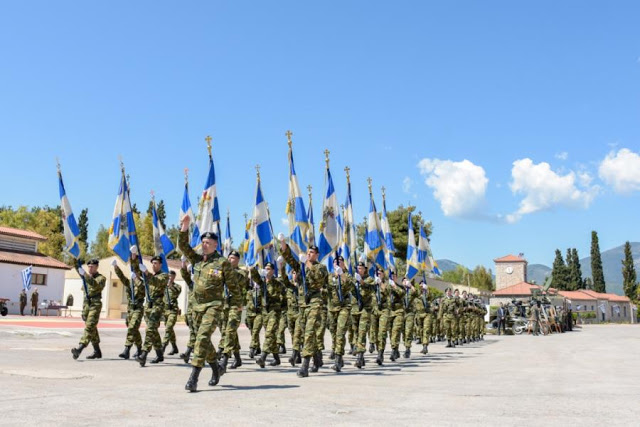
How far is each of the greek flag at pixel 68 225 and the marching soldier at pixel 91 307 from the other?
896mm

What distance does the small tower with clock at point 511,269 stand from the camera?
83.4m

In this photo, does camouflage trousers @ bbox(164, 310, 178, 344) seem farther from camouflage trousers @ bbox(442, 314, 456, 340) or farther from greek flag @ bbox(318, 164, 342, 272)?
camouflage trousers @ bbox(442, 314, 456, 340)

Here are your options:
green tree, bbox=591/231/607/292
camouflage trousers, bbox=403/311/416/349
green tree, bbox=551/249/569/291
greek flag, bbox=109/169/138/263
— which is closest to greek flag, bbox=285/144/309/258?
greek flag, bbox=109/169/138/263

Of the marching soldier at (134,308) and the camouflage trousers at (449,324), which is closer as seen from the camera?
the marching soldier at (134,308)

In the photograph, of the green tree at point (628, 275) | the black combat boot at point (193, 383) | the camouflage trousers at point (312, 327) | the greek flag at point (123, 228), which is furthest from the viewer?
the green tree at point (628, 275)

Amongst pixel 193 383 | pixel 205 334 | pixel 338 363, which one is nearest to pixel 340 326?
pixel 338 363

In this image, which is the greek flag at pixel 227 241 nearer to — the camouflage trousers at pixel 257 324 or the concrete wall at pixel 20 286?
the camouflage trousers at pixel 257 324

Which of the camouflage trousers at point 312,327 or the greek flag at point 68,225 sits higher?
the greek flag at point 68,225

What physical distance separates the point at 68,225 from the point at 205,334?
6423 mm

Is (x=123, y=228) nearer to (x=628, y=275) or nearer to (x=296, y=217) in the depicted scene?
(x=296, y=217)

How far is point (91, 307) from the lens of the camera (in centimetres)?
1186

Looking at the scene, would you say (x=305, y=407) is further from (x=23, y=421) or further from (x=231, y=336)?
(x=231, y=336)

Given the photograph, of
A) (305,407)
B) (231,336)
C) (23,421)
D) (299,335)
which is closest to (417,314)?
(299,335)

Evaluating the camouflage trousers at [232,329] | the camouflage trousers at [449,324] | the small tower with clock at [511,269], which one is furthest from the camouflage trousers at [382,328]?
the small tower with clock at [511,269]
